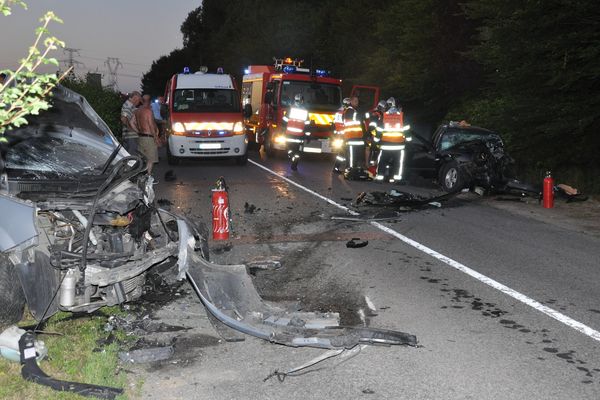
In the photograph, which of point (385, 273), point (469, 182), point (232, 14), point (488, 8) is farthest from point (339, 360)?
point (232, 14)

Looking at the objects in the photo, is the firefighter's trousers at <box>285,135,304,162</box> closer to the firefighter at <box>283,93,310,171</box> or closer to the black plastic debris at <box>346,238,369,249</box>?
the firefighter at <box>283,93,310,171</box>

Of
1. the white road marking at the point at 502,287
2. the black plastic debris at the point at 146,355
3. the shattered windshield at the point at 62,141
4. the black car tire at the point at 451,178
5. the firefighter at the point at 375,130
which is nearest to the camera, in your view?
the black plastic debris at the point at 146,355

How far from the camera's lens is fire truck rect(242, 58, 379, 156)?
778 inches

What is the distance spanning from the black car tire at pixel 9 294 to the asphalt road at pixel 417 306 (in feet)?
3.47

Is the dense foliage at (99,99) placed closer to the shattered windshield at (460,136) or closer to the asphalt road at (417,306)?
the asphalt road at (417,306)

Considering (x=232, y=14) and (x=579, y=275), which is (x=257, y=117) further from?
(x=232, y=14)

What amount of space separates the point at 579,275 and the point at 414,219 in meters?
3.58

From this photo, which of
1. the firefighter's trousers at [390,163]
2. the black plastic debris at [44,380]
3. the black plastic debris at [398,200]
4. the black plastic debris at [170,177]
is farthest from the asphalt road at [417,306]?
the black plastic debris at [170,177]

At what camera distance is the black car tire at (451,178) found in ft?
44.3

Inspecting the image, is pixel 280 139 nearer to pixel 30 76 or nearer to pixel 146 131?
pixel 146 131

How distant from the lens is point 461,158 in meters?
13.8

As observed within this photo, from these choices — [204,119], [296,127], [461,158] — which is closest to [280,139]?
[296,127]

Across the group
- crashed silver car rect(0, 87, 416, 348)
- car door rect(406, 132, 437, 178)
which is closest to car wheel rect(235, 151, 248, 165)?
car door rect(406, 132, 437, 178)

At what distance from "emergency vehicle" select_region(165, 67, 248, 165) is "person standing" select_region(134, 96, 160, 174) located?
170 inches
